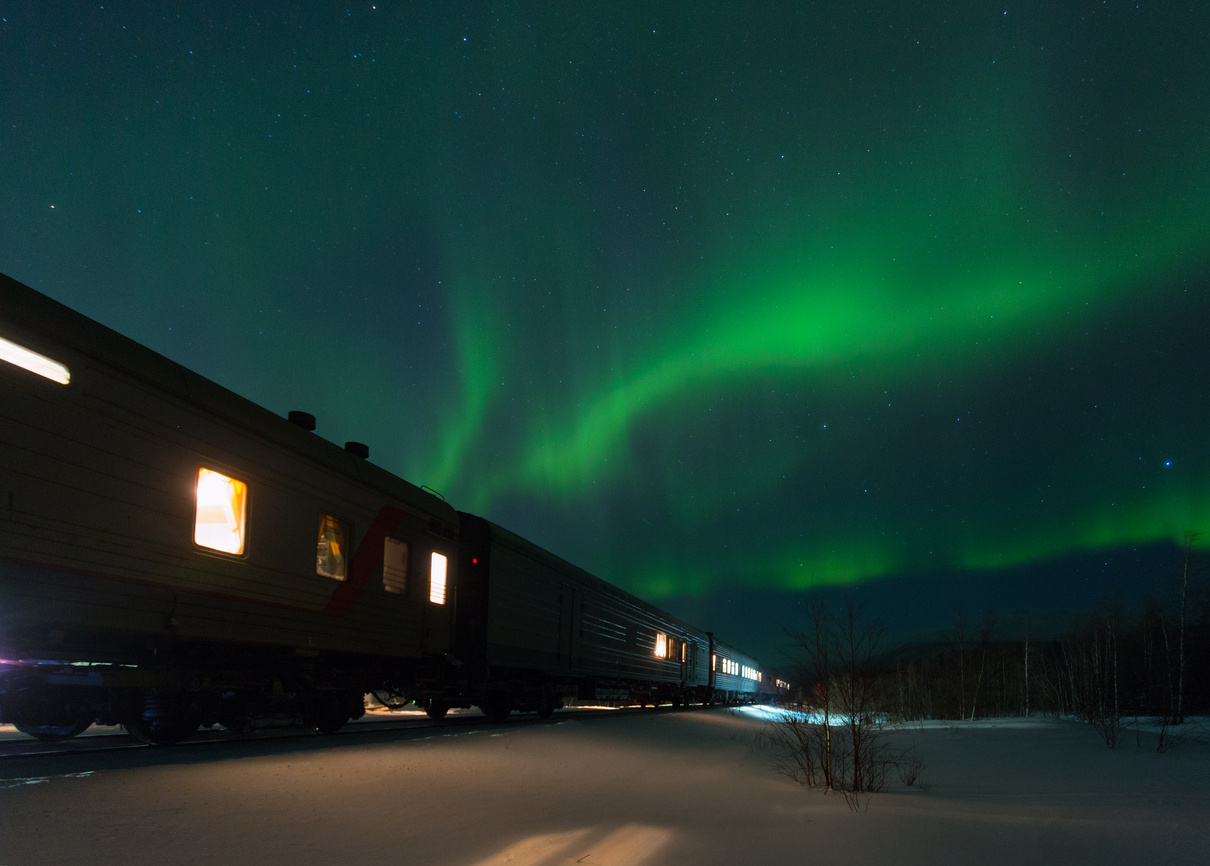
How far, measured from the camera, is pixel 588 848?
490 centimetres

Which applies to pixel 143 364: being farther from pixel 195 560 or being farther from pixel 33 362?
pixel 195 560

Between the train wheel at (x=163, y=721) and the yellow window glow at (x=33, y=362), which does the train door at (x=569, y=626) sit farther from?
the yellow window glow at (x=33, y=362)

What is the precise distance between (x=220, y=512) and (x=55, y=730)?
3.30 meters

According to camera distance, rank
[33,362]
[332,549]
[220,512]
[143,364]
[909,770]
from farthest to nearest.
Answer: [909,770]
[332,549]
[220,512]
[143,364]
[33,362]

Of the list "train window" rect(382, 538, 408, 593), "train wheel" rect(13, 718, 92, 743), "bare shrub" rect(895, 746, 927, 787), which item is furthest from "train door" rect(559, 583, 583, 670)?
"train wheel" rect(13, 718, 92, 743)

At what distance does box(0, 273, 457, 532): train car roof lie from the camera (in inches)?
228

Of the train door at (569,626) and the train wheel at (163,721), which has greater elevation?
the train door at (569,626)

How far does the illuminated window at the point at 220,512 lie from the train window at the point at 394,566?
9.87 feet

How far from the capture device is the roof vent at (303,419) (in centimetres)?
966

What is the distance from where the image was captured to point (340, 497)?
991 centimetres

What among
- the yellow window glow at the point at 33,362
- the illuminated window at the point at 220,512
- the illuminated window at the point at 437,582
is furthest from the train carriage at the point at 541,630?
the yellow window glow at the point at 33,362

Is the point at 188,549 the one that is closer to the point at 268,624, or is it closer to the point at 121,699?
the point at 268,624

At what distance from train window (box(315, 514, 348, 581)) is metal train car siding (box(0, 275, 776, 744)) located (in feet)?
0.08

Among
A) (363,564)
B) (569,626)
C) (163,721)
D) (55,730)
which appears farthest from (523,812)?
(569,626)
